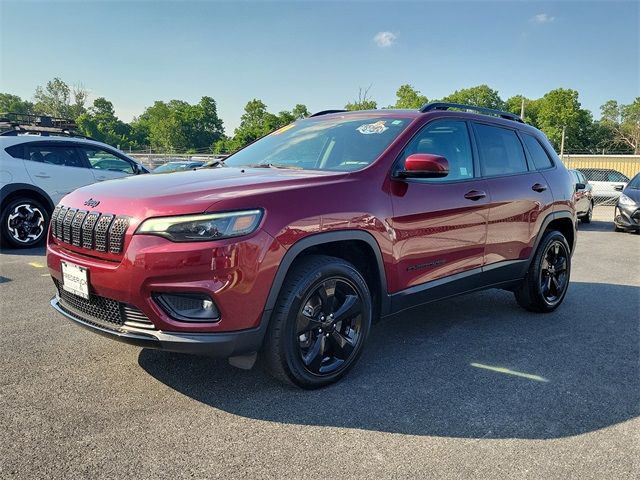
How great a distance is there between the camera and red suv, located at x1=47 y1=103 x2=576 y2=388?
255 cm

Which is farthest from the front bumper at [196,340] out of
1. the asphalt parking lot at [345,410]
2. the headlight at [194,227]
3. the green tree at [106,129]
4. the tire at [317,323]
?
the green tree at [106,129]

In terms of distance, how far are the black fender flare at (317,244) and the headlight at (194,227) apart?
0.32 m

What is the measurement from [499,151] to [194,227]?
2955 mm

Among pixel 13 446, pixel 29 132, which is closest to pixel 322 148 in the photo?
pixel 13 446

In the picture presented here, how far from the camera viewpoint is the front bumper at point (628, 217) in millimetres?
11078

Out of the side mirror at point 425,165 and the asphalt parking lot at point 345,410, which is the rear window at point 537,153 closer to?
the asphalt parking lot at point 345,410

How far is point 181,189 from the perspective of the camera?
2770 millimetres

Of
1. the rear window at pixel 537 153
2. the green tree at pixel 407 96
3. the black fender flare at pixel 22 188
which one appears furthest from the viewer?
the green tree at pixel 407 96

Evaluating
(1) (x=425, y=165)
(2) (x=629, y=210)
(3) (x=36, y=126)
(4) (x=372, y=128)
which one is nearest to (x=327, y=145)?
(4) (x=372, y=128)

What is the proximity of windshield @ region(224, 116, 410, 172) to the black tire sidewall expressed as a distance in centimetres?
72

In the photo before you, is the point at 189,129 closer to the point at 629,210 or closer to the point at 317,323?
the point at 629,210

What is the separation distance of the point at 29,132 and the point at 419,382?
8190 millimetres

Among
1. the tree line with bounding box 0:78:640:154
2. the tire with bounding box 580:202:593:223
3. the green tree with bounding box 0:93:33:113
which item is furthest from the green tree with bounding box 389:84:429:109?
the green tree with bounding box 0:93:33:113

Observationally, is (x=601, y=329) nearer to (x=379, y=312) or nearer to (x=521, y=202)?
(x=521, y=202)
